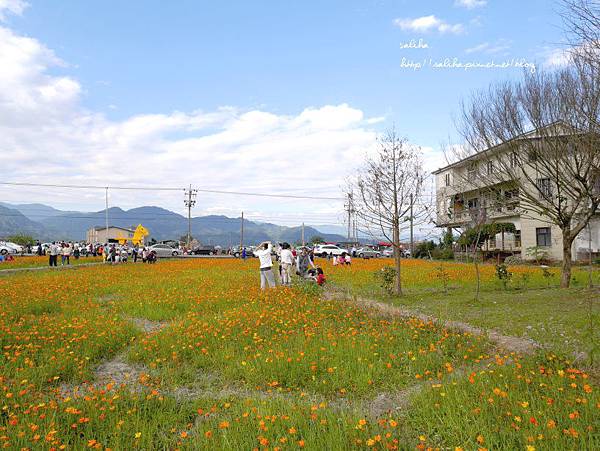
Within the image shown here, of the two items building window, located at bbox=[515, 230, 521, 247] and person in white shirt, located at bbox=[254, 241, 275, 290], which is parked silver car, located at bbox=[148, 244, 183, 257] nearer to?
building window, located at bbox=[515, 230, 521, 247]

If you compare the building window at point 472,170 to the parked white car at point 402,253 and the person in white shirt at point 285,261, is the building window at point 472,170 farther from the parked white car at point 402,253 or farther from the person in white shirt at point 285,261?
the parked white car at point 402,253

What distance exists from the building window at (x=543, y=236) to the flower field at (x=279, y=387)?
96.2ft

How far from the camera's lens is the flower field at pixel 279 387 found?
12.5 ft

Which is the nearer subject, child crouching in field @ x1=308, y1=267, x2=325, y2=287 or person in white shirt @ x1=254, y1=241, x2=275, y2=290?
person in white shirt @ x1=254, y1=241, x2=275, y2=290

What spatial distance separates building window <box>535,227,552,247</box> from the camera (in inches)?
1294

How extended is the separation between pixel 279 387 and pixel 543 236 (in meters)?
34.3

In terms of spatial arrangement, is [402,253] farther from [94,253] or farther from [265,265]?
[265,265]

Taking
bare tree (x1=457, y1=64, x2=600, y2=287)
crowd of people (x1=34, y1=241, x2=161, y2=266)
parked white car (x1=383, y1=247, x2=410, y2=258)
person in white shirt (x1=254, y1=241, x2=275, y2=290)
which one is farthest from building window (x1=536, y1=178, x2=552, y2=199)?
parked white car (x1=383, y1=247, x2=410, y2=258)

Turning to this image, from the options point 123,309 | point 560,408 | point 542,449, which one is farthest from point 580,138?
point 123,309

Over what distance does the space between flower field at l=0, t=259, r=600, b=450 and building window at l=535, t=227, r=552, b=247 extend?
29.3 meters

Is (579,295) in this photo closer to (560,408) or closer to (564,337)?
(564,337)

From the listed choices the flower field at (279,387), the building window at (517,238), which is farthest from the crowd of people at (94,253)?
the building window at (517,238)

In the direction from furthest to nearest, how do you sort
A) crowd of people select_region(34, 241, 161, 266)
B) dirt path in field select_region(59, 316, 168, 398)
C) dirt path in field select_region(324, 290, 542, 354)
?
crowd of people select_region(34, 241, 161, 266) < dirt path in field select_region(324, 290, 542, 354) < dirt path in field select_region(59, 316, 168, 398)

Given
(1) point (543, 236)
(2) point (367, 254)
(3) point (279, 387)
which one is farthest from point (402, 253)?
(3) point (279, 387)
